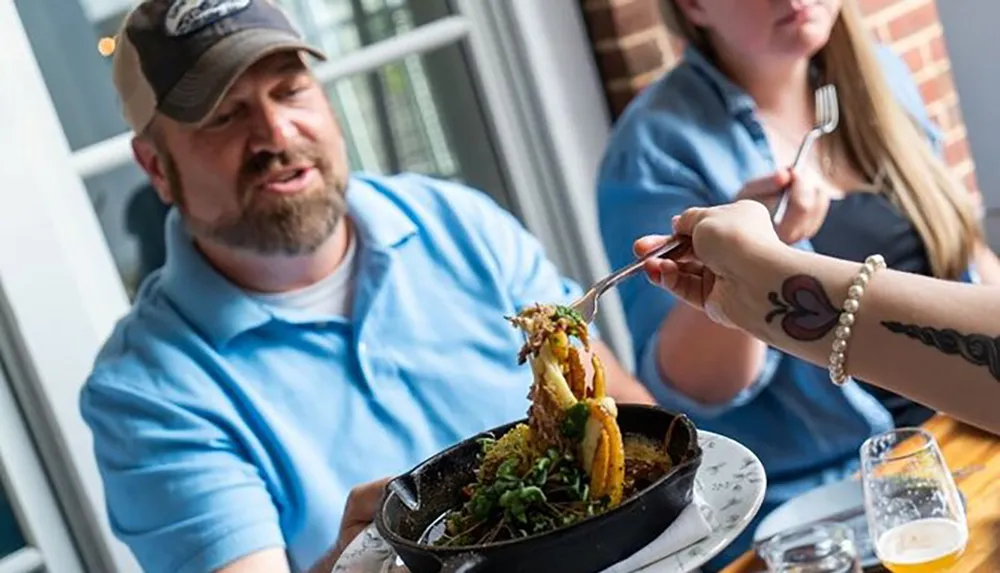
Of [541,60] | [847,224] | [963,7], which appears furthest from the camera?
[963,7]

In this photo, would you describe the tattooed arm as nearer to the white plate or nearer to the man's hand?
the white plate

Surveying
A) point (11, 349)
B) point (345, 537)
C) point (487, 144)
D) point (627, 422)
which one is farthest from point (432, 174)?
point (627, 422)

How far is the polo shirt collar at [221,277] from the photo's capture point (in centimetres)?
146

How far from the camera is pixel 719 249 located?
3.31ft

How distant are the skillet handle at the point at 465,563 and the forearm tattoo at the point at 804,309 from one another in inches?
13.1

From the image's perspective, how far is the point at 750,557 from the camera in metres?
1.18

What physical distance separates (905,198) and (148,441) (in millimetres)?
A: 1007

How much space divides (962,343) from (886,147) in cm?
84

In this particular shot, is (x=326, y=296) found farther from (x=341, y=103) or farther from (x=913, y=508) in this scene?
(x=913, y=508)

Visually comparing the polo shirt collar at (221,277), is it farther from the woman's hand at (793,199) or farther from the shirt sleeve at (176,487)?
the woman's hand at (793,199)

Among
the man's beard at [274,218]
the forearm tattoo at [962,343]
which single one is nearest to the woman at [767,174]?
the man's beard at [274,218]

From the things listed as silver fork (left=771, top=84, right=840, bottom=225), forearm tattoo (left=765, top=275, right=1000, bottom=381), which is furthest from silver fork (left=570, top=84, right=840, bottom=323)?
forearm tattoo (left=765, top=275, right=1000, bottom=381)

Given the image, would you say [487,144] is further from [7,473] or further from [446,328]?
[7,473]

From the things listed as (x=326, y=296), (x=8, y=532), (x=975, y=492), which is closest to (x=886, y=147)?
(x=975, y=492)
